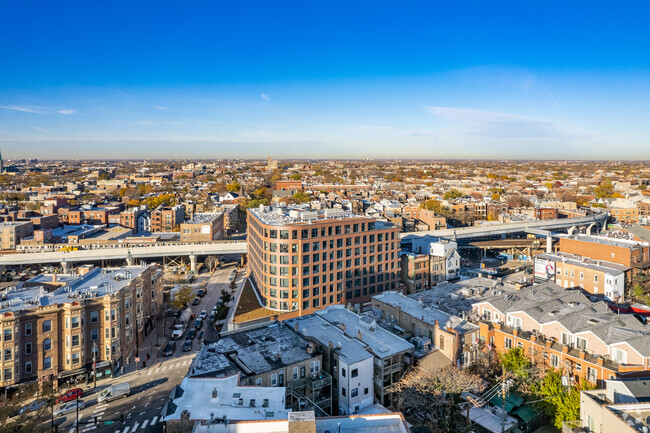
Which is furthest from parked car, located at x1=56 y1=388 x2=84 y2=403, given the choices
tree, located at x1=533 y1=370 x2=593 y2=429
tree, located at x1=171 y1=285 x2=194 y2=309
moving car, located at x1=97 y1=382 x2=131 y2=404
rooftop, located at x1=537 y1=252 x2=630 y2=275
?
rooftop, located at x1=537 y1=252 x2=630 y2=275

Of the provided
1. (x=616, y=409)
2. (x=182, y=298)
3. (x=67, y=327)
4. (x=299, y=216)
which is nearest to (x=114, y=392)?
(x=67, y=327)

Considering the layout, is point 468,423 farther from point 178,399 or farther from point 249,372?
point 178,399

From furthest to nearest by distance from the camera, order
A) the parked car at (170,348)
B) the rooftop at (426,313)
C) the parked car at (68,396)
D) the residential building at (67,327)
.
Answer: the parked car at (170,348), the rooftop at (426,313), the residential building at (67,327), the parked car at (68,396)

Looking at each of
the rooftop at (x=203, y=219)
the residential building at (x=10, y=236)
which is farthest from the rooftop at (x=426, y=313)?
the residential building at (x=10, y=236)

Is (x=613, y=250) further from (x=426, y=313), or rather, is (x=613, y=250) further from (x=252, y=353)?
(x=252, y=353)

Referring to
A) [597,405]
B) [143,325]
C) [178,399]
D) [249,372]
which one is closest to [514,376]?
[597,405]

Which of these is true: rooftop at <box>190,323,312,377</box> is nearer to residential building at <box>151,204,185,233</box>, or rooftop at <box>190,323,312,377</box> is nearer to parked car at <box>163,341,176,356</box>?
parked car at <box>163,341,176,356</box>

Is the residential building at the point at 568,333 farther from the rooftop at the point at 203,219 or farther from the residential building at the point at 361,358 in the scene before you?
the rooftop at the point at 203,219
